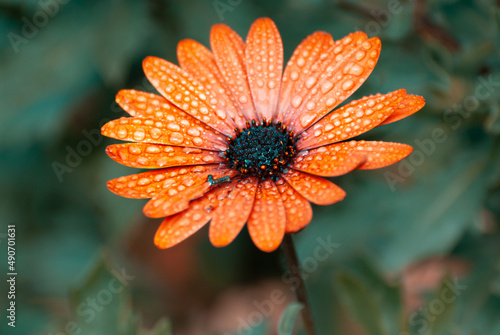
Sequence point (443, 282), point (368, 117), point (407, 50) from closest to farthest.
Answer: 1. point (368, 117)
2. point (443, 282)
3. point (407, 50)

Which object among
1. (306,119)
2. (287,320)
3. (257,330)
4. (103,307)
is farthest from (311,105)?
(103,307)

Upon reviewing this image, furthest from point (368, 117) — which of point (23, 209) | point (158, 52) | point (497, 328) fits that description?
point (23, 209)

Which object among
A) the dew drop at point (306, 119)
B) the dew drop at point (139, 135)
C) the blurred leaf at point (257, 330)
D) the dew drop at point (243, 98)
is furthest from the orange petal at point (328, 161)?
the blurred leaf at point (257, 330)

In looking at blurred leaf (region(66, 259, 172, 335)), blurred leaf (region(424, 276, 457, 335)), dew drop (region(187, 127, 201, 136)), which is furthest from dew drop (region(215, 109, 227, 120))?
blurred leaf (region(424, 276, 457, 335))

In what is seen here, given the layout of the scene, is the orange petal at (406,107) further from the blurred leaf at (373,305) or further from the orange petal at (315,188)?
the blurred leaf at (373,305)

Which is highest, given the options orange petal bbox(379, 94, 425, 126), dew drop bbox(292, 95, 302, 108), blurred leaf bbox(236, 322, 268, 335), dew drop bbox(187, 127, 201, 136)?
dew drop bbox(187, 127, 201, 136)

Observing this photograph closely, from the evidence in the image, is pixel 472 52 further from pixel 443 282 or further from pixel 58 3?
pixel 58 3

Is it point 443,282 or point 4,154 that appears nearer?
point 443,282

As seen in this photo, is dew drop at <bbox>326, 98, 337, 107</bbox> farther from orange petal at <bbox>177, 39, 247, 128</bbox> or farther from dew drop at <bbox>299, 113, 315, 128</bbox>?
orange petal at <bbox>177, 39, 247, 128</bbox>
